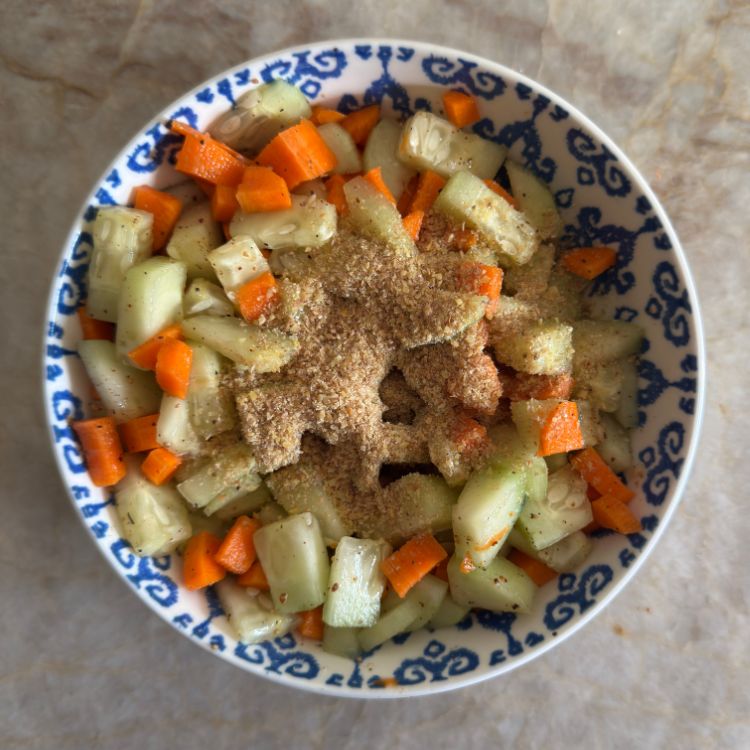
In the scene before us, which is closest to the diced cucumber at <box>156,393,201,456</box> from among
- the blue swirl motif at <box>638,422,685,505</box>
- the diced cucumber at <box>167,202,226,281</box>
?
the diced cucumber at <box>167,202,226,281</box>

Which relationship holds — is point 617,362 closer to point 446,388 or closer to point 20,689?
point 446,388

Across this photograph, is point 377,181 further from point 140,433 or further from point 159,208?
point 140,433

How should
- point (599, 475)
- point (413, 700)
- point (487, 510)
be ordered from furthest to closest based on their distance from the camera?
1. point (413, 700)
2. point (599, 475)
3. point (487, 510)

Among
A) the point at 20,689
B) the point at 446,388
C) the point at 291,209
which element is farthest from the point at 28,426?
the point at 446,388

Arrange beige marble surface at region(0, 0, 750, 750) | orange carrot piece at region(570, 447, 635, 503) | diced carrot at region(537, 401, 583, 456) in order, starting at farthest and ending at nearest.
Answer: beige marble surface at region(0, 0, 750, 750)
orange carrot piece at region(570, 447, 635, 503)
diced carrot at region(537, 401, 583, 456)

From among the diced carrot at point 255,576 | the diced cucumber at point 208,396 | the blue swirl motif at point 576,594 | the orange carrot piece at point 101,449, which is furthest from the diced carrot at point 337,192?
the blue swirl motif at point 576,594

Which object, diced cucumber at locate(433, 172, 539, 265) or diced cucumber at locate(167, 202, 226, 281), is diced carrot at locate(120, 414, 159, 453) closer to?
diced cucumber at locate(167, 202, 226, 281)

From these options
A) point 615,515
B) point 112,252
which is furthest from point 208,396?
point 615,515
